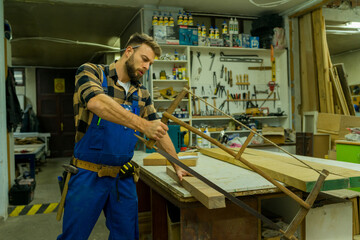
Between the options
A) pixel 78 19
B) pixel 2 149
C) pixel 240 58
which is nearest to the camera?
pixel 2 149

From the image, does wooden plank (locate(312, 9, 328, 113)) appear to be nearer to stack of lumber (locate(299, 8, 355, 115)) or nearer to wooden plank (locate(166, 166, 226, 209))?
stack of lumber (locate(299, 8, 355, 115))

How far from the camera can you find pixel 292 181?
1.63 metres

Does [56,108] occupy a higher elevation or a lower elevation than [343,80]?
lower

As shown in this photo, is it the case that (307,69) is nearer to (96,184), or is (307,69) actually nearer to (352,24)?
(352,24)

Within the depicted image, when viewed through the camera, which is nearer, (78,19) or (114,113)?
(114,113)

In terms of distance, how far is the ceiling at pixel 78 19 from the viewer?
4.95 m

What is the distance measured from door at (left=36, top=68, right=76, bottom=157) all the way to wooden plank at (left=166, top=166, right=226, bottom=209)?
936 centimetres

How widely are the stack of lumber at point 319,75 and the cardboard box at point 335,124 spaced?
0.43 metres

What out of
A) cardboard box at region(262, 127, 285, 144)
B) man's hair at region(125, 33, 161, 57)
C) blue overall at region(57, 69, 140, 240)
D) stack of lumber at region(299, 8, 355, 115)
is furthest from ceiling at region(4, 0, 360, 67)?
blue overall at region(57, 69, 140, 240)

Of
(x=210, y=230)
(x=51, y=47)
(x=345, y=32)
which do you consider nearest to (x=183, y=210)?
(x=210, y=230)

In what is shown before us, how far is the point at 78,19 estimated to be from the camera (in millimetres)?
5770

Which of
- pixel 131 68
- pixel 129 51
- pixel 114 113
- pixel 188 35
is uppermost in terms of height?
pixel 188 35

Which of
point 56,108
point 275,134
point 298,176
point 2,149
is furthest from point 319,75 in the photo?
point 56,108

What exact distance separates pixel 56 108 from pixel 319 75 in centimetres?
849
